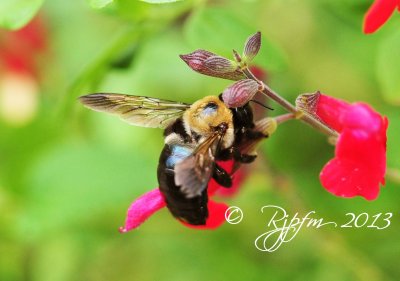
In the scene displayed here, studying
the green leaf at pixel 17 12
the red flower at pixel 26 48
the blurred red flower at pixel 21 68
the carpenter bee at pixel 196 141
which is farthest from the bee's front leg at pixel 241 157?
the red flower at pixel 26 48

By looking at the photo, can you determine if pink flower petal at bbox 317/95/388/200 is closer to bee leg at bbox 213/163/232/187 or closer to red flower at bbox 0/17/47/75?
bee leg at bbox 213/163/232/187

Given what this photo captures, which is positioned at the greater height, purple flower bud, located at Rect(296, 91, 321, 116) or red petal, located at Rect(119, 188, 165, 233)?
purple flower bud, located at Rect(296, 91, 321, 116)

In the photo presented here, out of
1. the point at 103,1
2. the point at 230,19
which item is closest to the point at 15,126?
the point at 230,19

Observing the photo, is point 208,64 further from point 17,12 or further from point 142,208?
point 17,12

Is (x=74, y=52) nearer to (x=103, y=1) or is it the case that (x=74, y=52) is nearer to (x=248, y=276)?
(x=248, y=276)

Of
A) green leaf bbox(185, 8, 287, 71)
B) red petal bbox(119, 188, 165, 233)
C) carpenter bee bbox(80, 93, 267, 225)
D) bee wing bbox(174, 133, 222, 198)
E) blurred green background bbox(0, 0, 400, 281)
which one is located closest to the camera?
bee wing bbox(174, 133, 222, 198)

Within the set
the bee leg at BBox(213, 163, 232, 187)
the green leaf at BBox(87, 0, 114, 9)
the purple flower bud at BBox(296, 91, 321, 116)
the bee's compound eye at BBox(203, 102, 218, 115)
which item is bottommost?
the bee leg at BBox(213, 163, 232, 187)

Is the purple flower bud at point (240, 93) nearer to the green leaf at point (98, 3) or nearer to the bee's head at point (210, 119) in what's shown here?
the bee's head at point (210, 119)

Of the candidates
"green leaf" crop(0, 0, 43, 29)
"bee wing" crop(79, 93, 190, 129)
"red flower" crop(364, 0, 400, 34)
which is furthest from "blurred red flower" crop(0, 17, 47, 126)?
"red flower" crop(364, 0, 400, 34)
